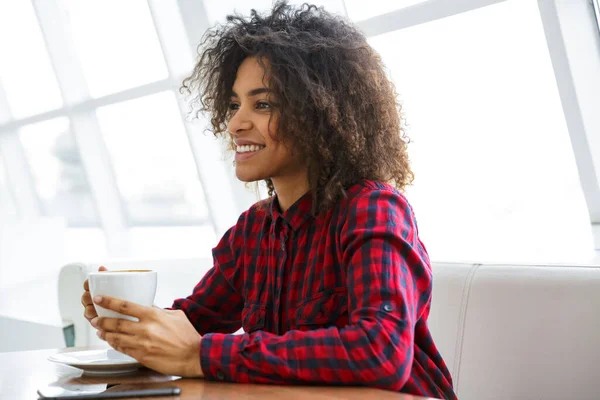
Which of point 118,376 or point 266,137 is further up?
point 266,137

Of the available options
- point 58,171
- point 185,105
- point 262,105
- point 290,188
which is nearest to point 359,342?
point 290,188

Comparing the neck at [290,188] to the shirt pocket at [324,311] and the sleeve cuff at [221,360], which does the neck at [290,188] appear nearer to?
the shirt pocket at [324,311]

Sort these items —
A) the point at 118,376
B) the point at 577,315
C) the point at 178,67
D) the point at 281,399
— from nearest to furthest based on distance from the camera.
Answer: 1. the point at 281,399
2. the point at 118,376
3. the point at 577,315
4. the point at 178,67

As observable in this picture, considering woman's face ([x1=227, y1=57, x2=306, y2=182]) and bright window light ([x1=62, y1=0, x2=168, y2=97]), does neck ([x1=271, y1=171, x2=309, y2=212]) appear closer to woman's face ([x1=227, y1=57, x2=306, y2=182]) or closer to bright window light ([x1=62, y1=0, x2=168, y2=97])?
woman's face ([x1=227, y1=57, x2=306, y2=182])

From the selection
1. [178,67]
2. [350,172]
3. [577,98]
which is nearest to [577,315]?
[350,172]

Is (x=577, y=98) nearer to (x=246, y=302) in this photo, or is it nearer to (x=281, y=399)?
(x=246, y=302)

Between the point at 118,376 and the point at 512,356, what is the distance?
2.61 ft

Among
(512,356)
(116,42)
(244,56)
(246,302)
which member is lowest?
(512,356)

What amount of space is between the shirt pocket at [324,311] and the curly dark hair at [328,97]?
0.17 metres

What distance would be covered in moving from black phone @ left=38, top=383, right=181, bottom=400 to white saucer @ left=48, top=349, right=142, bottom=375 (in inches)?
3.7

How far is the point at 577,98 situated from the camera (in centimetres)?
224

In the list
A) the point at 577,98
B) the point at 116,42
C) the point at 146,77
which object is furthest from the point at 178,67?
the point at 577,98

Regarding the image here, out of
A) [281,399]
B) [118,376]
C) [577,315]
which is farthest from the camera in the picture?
[577,315]

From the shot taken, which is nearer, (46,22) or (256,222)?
(256,222)
